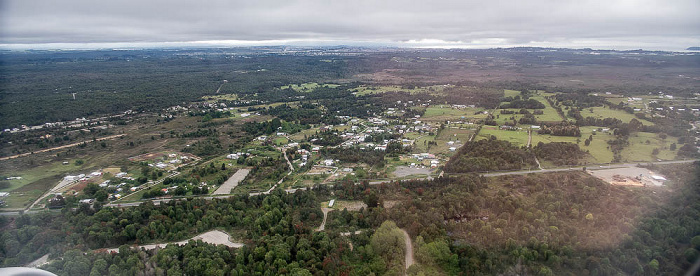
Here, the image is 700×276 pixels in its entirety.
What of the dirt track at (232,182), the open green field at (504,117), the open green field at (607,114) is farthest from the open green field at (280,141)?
the open green field at (607,114)

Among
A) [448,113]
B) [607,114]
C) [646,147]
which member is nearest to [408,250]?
[646,147]

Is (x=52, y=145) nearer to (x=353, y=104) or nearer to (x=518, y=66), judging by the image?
(x=353, y=104)

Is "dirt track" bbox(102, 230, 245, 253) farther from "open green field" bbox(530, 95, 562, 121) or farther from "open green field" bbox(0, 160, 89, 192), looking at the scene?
"open green field" bbox(530, 95, 562, 121)

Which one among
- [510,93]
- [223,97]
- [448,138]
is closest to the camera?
[448,138]

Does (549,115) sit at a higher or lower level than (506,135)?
higher

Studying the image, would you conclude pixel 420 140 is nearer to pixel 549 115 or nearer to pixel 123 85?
pixel 549 115

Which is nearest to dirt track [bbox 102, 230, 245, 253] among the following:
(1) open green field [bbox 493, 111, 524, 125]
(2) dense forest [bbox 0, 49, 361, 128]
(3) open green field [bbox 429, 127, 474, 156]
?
(3) open green field [bbox 429, 127, 474, 156]

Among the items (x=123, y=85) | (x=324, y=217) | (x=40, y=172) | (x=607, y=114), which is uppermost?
(x=123, y=85)
